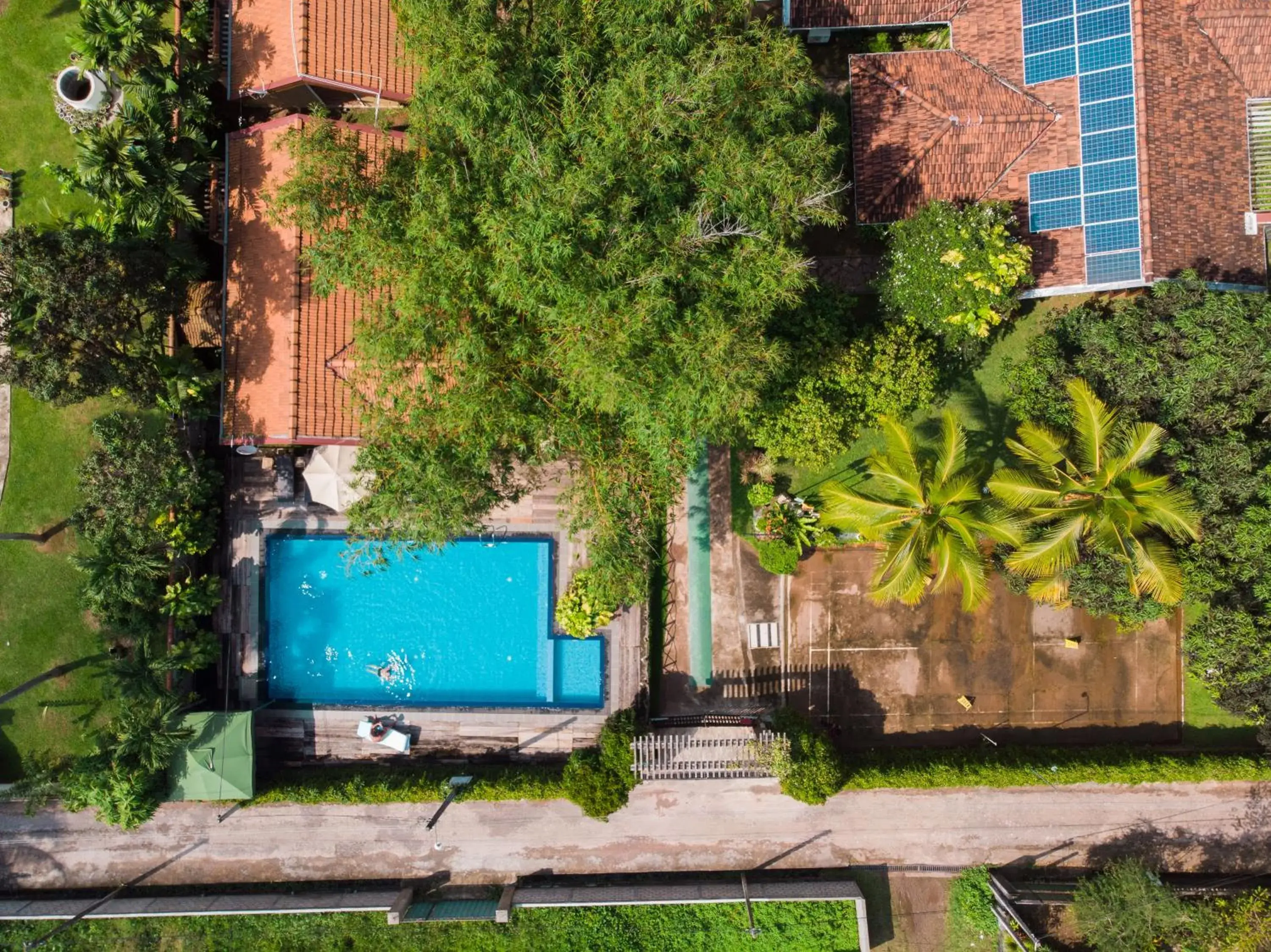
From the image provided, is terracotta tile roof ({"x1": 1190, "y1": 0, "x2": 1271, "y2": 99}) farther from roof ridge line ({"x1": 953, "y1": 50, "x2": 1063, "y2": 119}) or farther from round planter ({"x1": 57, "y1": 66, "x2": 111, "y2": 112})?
round planter ({"x1": 57, "y1": 66, "x2": 111, "y2": 112})

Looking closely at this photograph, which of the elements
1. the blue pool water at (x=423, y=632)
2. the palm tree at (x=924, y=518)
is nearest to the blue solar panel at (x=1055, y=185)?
the palm tree at (x=924, y=518)

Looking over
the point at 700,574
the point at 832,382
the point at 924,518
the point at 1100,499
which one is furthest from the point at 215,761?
the point at 1100,499

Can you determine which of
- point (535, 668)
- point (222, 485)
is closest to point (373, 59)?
point (222, 485)

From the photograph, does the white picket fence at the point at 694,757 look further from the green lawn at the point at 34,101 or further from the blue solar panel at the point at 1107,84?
the green lawn at the point at 34,101

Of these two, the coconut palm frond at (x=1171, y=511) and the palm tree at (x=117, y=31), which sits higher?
the palm tree at (x=117, y=31)

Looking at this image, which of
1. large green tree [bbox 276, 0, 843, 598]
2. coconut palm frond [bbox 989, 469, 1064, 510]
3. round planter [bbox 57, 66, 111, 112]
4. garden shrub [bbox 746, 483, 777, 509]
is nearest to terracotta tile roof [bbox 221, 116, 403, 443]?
large green tree [bbox 276, 0, 843, 598]

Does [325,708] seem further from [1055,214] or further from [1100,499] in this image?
[1055,214]
